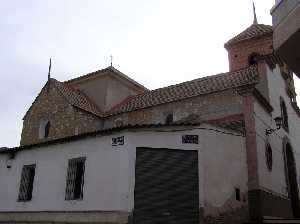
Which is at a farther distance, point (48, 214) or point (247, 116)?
point (247, 116)

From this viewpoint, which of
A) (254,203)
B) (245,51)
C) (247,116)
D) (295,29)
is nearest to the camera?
(295,29)

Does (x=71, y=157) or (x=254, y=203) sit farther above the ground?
(x=71, y=157)

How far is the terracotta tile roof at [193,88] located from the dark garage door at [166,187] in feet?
20.5

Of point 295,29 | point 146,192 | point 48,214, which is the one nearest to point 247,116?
point 146,192

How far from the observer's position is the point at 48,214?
14.5 m

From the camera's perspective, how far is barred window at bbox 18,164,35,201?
16.1 metres

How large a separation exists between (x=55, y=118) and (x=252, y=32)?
47.9 ft

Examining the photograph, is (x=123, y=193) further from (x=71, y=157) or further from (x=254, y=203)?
(x=254, y=203)

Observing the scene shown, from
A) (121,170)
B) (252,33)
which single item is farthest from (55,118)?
(252,33)

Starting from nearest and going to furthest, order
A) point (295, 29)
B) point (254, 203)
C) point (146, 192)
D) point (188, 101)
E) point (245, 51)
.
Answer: point (295, 29) → point (146, 192) → point (254, 203) → point (188, 101) → point (245, 51)

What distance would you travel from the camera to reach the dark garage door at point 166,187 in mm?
12297

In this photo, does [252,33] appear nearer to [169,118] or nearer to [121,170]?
[169,118]

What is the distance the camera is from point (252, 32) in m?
26.2

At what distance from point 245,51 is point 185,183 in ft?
50.6
